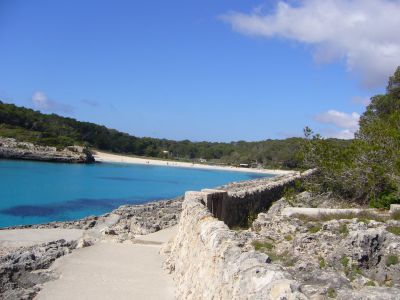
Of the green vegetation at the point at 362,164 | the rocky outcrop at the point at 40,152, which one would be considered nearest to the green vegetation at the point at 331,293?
the green vegetation at the point at 362,164

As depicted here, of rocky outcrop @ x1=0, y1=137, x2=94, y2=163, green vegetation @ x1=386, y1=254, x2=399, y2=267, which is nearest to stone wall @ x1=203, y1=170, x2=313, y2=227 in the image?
green vegetation @ x1=386, y1=254, x2=399, y2=267

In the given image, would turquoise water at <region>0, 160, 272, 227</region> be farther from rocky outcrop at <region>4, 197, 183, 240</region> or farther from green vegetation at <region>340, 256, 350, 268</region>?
green vegetation at <region>340, 256, 350, 268</region>

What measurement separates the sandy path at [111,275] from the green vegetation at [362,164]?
21.2 ft

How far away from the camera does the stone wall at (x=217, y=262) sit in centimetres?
400

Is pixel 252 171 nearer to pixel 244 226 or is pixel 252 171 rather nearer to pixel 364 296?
pixel 244 226

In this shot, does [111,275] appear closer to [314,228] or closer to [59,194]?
[314,228]

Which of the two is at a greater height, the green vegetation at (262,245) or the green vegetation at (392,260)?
the green vegetation at (392,260)

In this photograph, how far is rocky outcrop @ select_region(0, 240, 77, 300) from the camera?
8852 millimetres

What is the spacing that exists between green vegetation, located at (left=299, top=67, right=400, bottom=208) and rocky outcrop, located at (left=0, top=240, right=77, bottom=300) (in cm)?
849

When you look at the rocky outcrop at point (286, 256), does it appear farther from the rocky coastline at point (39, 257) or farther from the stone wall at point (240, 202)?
the rocky coastline at point (39, 257)

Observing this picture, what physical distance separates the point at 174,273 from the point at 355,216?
436 centimetres

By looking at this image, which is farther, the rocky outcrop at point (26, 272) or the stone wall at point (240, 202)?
the stone wall at point (240, 202)

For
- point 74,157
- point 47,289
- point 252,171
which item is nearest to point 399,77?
point 47,289

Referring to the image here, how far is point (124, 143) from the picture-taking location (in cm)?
10625
